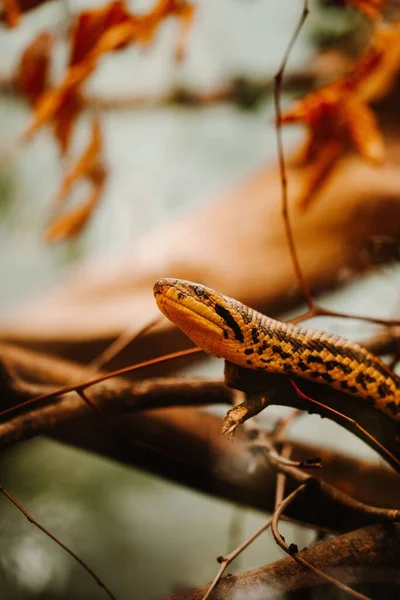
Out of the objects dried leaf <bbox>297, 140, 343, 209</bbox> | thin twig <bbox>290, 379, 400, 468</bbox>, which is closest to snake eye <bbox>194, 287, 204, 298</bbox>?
thin twig <bbox>290, 379, 400, 468</bbox>

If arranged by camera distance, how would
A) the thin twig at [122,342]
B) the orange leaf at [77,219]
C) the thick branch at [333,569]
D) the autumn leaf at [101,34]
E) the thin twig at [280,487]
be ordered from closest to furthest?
the thick branch at [333,569], the thin twig at [280,487], the thin twig at [122,342], the autumn leaf at [101,34], the orange leaf at [77,219]

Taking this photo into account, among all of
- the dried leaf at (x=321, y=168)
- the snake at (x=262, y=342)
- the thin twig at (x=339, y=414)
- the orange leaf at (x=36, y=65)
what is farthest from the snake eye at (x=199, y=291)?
the orange leaf at (x=36, y=65)

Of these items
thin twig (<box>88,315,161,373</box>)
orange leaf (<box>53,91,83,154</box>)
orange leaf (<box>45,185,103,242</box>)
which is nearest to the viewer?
thin twig (<box>88,315,161,373</box>)

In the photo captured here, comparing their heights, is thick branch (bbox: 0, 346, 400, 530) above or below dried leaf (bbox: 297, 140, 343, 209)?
below

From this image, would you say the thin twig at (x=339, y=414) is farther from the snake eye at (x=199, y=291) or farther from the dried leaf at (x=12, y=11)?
the dried leaf at (x=12, y=11)

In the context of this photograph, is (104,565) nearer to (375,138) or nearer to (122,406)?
(122,406)

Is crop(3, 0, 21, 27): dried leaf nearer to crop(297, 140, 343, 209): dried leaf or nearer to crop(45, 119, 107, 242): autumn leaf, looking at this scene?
crop(45, 119, 107, 242): autumn leaf

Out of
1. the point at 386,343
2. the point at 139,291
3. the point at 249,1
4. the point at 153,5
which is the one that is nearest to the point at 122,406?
the point at 386,343
